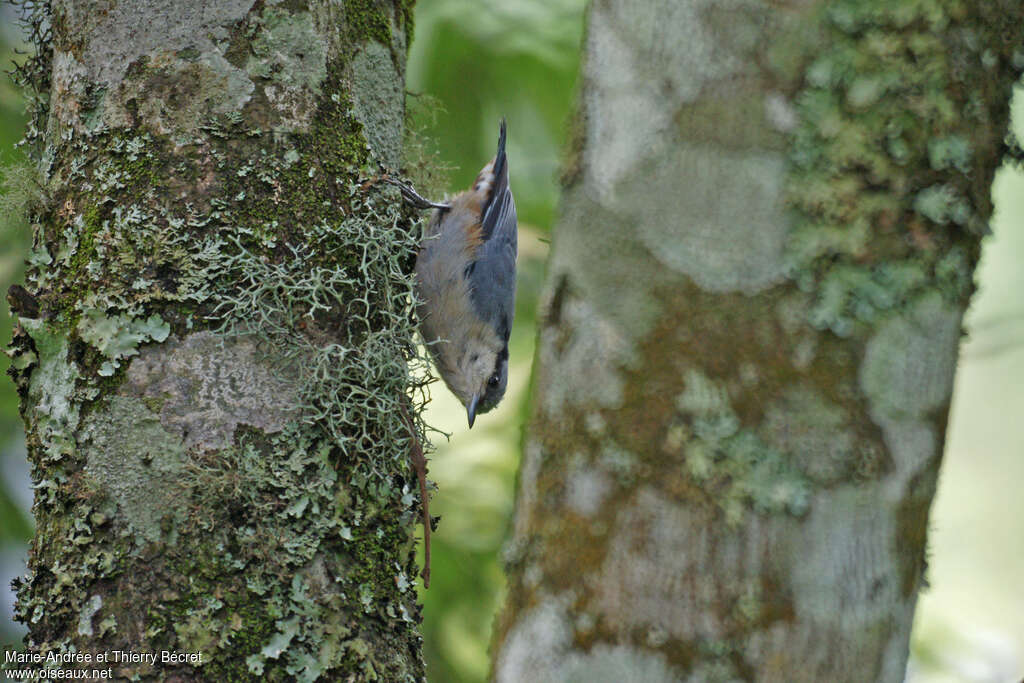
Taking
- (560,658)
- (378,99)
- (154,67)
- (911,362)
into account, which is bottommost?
(560,658)

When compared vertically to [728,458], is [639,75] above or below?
above

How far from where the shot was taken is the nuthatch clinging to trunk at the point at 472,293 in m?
2.83

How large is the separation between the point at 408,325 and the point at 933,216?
4.85ft

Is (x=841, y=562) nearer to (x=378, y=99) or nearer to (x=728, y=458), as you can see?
(x=728, y=458)

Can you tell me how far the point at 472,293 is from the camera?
9.62ft

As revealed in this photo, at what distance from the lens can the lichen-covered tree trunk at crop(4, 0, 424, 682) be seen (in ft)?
5.99

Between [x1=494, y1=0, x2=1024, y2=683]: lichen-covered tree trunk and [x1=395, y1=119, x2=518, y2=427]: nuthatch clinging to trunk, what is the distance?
164 cm

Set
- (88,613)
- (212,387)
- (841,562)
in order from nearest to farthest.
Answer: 1. (841,562)
2. (88,613)
3. (212,387)

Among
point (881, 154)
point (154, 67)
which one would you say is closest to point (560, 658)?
point (881, 154)

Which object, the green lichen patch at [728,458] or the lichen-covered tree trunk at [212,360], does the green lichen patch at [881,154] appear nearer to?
the green lichen patch at [728,458]

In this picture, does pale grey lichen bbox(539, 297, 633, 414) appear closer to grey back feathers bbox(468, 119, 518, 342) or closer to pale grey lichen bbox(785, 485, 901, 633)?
pale grey lichen bbox(785, 485, 901, 633)

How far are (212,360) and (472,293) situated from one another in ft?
3.71

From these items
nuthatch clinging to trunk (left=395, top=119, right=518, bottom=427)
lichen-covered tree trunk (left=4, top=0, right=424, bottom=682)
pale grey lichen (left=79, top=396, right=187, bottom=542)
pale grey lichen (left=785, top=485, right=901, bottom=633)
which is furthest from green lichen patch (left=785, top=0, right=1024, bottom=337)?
nuthatch clinging to trunk (left=395, top=119, right=518, bottom=427)

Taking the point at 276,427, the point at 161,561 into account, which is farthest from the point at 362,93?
the point at 161,561
